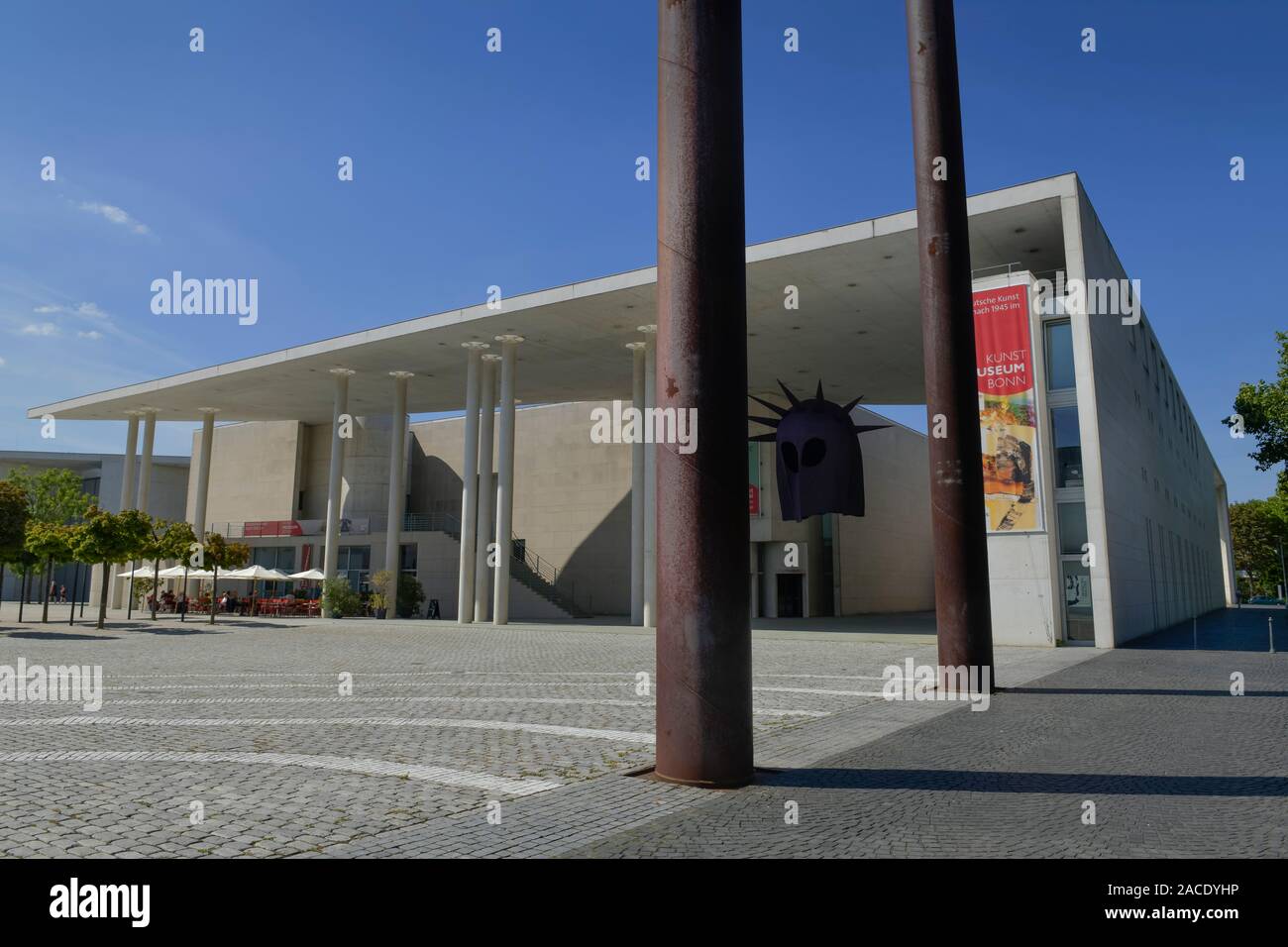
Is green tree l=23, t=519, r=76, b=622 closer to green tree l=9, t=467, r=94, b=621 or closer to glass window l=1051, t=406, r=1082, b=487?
glass window l=1051, t=406, r=1082, b=487

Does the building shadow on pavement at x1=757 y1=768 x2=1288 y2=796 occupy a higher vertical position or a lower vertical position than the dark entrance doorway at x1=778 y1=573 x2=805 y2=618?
lower

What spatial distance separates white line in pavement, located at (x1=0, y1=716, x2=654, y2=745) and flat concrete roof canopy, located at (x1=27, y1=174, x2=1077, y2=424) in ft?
58.4

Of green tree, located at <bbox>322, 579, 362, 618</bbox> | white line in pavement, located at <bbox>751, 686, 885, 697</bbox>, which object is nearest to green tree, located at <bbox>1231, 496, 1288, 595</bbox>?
green tree, located at <bbox>322, 579, 362, 618</bbox>

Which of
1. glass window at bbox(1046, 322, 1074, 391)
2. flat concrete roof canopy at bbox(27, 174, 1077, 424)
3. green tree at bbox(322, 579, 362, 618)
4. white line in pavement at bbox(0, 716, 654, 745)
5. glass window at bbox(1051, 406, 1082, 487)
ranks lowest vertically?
white line in pavement at bbox(0, 716, 654, 745)

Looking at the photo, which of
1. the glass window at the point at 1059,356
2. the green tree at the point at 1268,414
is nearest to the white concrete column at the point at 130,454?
the glass window at the point at 1059,356

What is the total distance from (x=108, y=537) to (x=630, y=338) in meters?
18.8

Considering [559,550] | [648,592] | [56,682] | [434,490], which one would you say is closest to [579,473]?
[559,550]

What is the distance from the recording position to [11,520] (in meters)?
27.6

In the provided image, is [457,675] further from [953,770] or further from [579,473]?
[579,473]

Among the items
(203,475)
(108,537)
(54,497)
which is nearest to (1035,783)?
(108,537)

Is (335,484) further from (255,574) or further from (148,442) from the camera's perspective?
(148,442)

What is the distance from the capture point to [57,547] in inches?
1164

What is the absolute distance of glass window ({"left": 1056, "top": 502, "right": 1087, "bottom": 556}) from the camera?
21.6m

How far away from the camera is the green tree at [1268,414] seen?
36469mm
